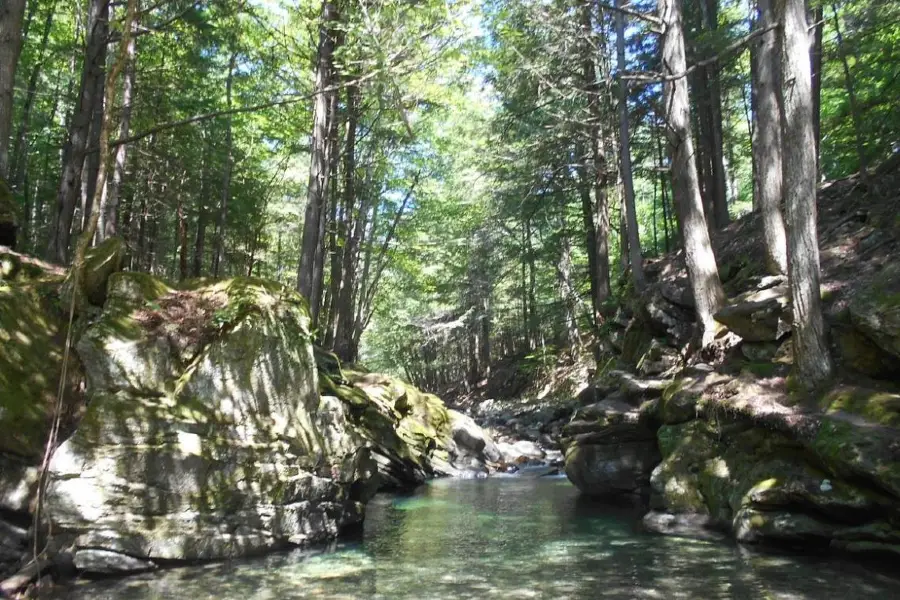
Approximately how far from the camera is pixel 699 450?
9.10 meters

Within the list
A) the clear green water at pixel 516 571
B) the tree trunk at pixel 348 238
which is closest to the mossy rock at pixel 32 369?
the clear green water at pixel 516 571

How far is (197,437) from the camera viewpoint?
709 cm

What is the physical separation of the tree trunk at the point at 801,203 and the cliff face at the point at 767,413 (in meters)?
0.34

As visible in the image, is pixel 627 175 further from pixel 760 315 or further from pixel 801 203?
pixel 801 203

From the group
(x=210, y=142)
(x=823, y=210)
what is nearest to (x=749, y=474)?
(x=823, y=210)

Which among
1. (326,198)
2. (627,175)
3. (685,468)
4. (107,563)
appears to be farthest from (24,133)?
(685,468)

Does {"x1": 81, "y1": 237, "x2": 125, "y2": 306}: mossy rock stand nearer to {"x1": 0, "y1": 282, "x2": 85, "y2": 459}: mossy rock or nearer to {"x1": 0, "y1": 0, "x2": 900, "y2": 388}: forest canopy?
{"x1": 0, "y1": 282, "x2": 85, "y2": 459}: mossy rock

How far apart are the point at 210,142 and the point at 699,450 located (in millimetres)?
15283

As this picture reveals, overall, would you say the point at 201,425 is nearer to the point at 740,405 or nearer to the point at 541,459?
the point at 740,405

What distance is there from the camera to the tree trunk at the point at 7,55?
8.12 metres

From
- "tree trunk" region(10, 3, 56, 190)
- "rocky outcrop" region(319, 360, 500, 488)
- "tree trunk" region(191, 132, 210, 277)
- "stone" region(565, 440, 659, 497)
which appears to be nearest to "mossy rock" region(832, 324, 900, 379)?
"stone" region(565, 440, 659, 497)

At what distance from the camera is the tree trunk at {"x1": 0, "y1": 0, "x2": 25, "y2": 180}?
8.12m

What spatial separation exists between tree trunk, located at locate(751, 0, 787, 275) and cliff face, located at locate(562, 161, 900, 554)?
0.73m

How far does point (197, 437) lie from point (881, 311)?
8081 mm
